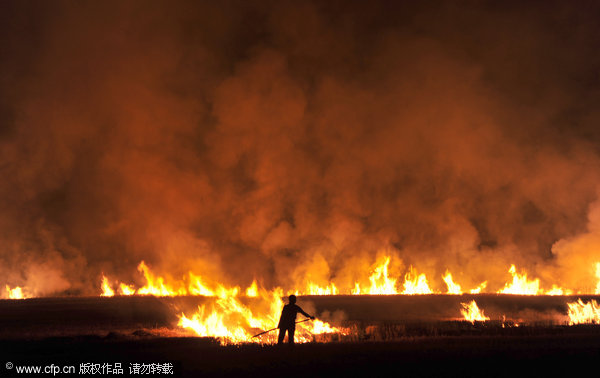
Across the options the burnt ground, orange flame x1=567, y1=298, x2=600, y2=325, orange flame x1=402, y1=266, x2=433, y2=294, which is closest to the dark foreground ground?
the burnt ground

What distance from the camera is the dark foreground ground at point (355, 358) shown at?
12453 millimetres

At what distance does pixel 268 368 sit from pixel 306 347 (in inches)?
147

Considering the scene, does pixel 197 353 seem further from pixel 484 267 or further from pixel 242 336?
pixel 484 267

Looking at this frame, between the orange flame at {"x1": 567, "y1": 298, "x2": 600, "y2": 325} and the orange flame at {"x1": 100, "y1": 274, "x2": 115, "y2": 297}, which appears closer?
the orange flame at {"x1": 567, "y1": 298, "x2": 600, "y2": 325}

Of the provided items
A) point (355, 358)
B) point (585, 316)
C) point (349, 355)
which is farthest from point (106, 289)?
point (355, 358)

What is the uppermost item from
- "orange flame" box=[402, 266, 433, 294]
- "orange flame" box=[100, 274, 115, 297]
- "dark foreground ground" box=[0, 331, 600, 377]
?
"orange flame" box=[100, 274, 115, 297]

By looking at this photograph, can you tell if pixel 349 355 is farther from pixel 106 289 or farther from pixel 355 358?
pixel 106 289

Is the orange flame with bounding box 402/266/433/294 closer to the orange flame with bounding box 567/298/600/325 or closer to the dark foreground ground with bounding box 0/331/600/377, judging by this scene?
the orange flame with bounding box 567/298/600/325

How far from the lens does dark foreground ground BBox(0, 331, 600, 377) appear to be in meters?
12.5

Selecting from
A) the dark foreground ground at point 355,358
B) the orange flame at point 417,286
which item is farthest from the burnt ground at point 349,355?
the orange flame at point 417,286

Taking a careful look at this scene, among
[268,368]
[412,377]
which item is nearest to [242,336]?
[268,368]

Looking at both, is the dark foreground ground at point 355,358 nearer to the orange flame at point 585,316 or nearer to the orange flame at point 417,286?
the orange flame at point 585,316

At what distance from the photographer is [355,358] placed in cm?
1425

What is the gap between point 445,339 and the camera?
18.8 meters
